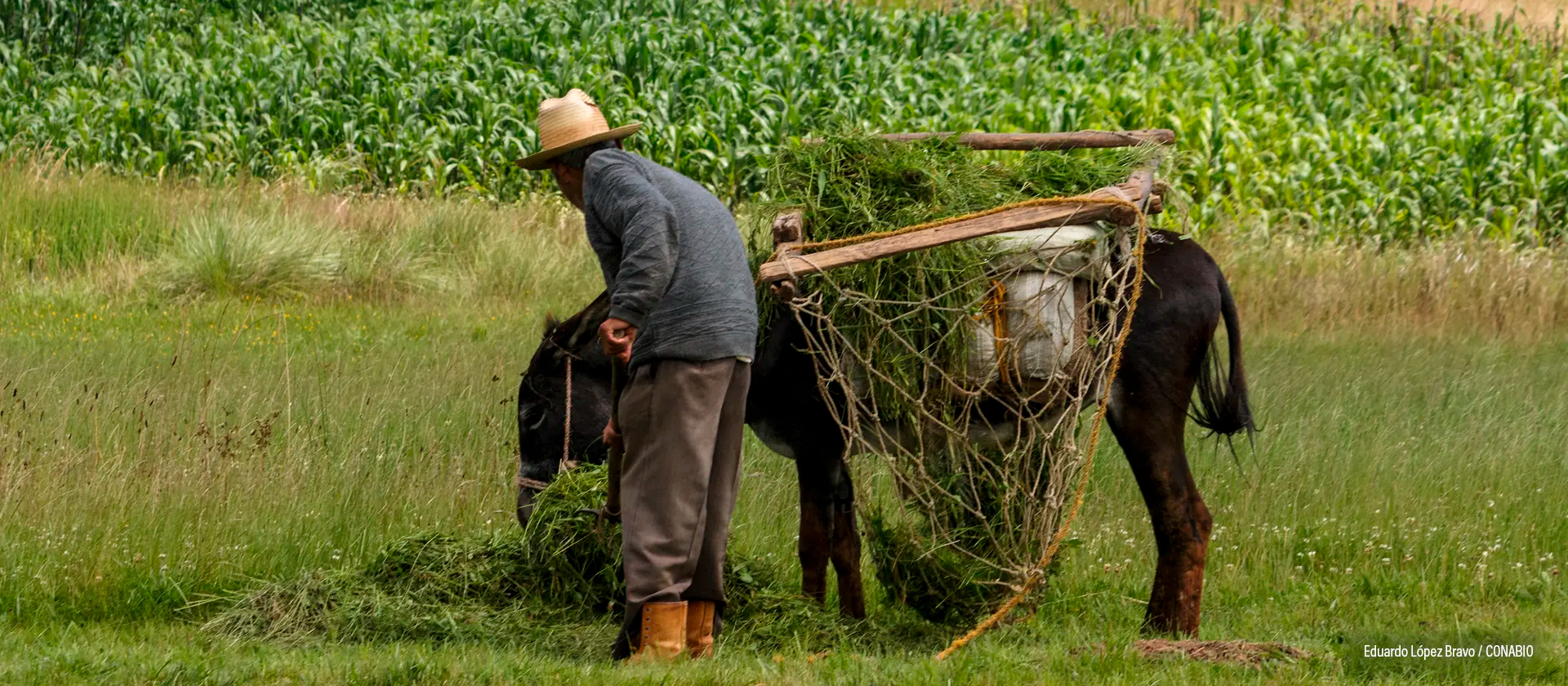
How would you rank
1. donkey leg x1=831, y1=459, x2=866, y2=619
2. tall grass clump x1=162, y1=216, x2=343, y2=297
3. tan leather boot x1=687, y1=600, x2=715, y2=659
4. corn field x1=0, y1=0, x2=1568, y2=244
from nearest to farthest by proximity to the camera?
tan leather boot x1=687, y1=600, x2=715, y2=659
donkey leg x1=831, y1=459, x2=866, y2=619
tall grass clump x1=162, y1=216, x2=343, y2=297
corn field x1=0, y1=0, x2=1568, y2=244

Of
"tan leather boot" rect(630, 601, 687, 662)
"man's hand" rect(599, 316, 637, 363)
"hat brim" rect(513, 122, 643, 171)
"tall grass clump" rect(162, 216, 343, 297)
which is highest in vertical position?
"hat brim" rect(513, 122, 643, 171)

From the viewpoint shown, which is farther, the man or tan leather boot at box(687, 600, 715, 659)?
tan leather boot at box(687, 600, 715, 659)

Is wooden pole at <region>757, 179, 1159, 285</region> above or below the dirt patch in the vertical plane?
above

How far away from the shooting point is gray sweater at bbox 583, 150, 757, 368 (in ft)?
17.2

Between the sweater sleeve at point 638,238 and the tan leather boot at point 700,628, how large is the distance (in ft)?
3.77

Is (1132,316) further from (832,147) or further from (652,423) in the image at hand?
(652,423)

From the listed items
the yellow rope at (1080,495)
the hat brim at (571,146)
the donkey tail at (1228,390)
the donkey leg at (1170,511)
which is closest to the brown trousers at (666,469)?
the hat brim at (571,146)

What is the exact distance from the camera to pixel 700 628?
5738 mm

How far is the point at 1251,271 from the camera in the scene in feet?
49.8

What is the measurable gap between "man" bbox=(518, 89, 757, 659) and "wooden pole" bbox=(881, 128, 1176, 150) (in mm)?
1822

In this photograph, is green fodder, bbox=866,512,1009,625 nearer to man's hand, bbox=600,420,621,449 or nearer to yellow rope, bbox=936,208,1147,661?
yellow rope, bbox=936,208,1147,661

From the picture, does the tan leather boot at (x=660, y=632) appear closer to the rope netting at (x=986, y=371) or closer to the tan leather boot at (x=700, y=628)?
the tan leather boot at (x=700, y=628)

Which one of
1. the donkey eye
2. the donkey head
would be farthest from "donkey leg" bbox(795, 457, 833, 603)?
the donkey eye

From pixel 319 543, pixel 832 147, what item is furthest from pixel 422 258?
pixel 832 147
